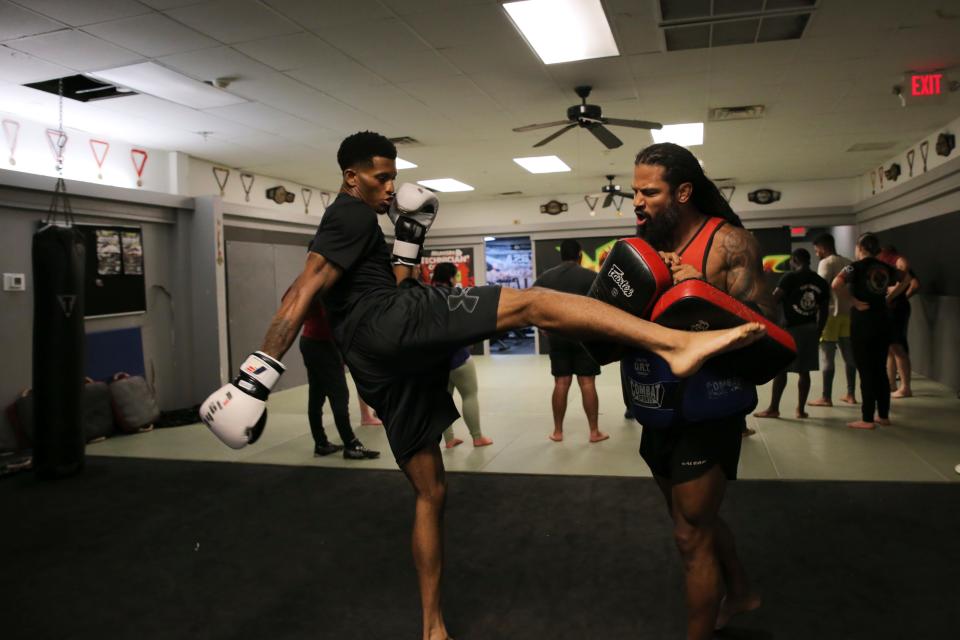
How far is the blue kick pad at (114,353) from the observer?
589cm

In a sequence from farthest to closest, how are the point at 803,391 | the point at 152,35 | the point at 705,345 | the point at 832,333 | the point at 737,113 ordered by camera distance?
the point at 737,113
the point at 832,333
the point at 803,391
the point at 152,35
the point at 705,345

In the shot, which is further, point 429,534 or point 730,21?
point 730,21

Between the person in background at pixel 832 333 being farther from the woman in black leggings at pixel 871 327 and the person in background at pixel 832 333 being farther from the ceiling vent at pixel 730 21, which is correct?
the ceiling vent at pixel 730 21

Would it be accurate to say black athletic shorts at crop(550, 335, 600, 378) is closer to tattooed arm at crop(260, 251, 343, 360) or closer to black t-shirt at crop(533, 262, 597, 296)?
black t-shirt at crop(533, 262, 597, 296)

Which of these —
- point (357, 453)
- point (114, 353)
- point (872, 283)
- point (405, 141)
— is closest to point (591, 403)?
point (357, 453)

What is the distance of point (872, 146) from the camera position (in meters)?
7.88

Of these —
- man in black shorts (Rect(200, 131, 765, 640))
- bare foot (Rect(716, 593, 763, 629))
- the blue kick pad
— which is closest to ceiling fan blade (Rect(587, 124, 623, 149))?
man in black shorts (Rect(200, 131, 765, 640))

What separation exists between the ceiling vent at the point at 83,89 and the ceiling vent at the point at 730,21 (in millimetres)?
4138

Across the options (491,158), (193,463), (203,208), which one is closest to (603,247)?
(491,158)

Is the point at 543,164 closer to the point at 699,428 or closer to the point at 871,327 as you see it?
the point at 871,327

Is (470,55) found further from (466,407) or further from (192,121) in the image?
(192,121)

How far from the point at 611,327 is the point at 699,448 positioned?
0.41 metres

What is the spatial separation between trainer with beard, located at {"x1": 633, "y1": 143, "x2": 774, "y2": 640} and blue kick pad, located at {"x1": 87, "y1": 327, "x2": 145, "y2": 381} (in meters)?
5.67

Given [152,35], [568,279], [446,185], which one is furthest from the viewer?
[446,185]
